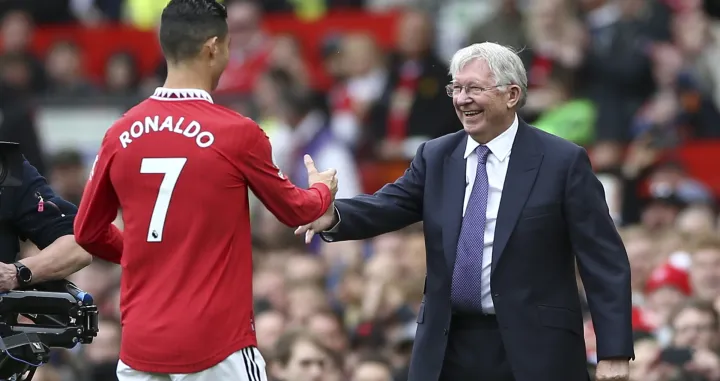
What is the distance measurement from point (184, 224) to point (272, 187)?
406 mm

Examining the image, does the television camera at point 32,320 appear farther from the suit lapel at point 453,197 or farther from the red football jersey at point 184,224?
the suit lapel at point 453,197

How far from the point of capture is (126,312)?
252 inches

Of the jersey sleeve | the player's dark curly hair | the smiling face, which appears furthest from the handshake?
the player's dark curly hair

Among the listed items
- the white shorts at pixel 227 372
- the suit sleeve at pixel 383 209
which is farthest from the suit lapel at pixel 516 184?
the white shorts at pixel 227 372

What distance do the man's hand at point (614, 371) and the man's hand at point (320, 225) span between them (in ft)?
4.42

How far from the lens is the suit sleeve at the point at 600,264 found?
6996mm

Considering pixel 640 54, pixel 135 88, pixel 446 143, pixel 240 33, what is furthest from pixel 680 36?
pixel 446 143

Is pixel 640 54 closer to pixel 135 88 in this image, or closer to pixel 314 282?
pixel 314 282

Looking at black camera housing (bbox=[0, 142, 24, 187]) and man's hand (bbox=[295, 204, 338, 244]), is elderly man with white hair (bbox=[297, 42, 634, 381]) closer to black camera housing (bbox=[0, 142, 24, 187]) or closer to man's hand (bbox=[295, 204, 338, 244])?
man's hand (bbox=[295, 204, 338, 244])

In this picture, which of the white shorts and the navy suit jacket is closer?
the white shorts

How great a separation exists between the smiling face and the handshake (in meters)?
0.64

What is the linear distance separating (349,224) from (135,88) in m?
9.55

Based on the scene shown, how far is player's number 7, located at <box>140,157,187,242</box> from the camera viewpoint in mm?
6258

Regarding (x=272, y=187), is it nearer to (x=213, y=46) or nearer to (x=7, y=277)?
(x=213, y=46)
